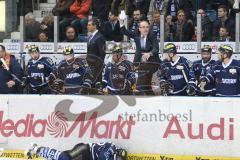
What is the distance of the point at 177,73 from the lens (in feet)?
36.3

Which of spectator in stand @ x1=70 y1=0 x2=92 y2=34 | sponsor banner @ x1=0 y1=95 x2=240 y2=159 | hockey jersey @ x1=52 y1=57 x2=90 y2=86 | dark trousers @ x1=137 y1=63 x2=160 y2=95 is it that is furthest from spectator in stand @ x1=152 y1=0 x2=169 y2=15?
sponsor banner @ x1=0 y1=95 x2=240 y2=159

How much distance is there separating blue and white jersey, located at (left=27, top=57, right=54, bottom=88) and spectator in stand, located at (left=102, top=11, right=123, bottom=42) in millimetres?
2266

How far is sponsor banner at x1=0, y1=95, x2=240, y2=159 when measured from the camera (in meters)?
9.23

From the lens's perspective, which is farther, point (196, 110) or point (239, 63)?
point (239, 63)

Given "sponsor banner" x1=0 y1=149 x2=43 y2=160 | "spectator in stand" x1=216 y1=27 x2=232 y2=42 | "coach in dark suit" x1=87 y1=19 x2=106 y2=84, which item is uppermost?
"spectator in stand" x1=216 y1=27 x2=232 y2=42

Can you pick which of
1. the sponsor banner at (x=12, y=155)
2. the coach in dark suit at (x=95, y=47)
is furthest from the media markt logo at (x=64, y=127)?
the coach in dark suit at (x=95, y=47)

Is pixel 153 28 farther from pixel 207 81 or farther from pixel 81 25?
pixel 207 81

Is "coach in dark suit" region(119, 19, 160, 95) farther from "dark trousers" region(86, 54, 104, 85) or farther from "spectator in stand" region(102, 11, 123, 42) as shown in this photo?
"spectator in stand" region(102, 11, 123, 42)

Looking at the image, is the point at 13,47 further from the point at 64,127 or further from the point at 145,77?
the point at 64,127

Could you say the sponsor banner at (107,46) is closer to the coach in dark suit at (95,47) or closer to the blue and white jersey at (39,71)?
the coach in dark suit at (95,47)

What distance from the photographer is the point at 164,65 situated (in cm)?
1115

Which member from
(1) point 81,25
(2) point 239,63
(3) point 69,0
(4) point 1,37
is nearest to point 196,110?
(2) point 239,63

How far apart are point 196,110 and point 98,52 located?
3.47 meters

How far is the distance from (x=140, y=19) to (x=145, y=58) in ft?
10.7
